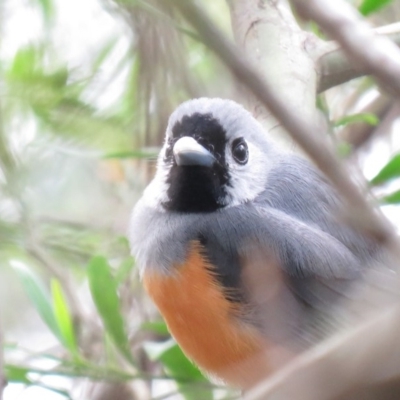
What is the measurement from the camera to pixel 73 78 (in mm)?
2357

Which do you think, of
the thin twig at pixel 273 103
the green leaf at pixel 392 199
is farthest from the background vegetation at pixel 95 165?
the thin twig at pixel 273 103

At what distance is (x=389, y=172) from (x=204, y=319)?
0.75m

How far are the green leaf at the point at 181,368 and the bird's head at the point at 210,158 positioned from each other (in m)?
0.46

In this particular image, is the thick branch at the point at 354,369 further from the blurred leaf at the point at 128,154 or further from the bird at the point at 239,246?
the blurred leaf at the point at 128,154

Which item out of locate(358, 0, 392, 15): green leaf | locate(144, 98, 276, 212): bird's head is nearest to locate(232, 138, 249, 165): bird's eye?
locate(144, 98, 276, 212): bird's head

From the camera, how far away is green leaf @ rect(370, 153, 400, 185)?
A: 2.16m

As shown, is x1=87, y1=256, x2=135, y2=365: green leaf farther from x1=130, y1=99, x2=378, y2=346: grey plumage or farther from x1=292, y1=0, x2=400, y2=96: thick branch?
x1=292, y1=0, x2=400, y2=96: thick branch

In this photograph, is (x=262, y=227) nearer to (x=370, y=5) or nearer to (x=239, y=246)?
(x=239, y=246)

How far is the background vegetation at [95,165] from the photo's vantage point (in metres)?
2.07

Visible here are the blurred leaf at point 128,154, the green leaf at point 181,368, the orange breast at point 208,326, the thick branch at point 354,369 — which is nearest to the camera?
the thick branch at point 354,369

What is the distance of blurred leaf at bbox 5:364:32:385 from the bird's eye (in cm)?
95

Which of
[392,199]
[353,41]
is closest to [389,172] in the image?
[392,199]

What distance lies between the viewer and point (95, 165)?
3.16 metres

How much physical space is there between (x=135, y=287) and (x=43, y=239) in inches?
17.7
